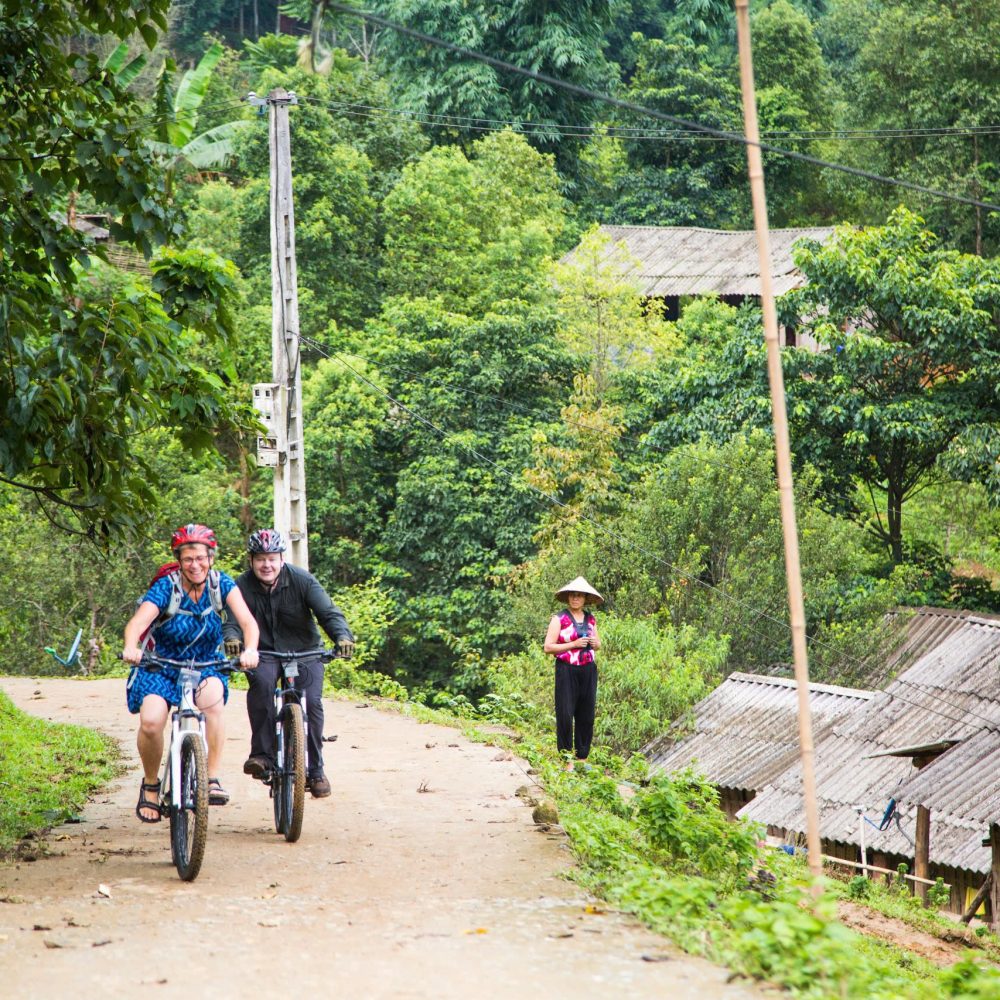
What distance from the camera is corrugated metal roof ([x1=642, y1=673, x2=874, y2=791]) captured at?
20.7m

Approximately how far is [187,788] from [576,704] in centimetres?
485

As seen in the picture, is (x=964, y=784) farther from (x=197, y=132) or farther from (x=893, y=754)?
(x=197, y=132)

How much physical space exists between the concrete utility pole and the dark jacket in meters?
10.3

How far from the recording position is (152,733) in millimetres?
7480

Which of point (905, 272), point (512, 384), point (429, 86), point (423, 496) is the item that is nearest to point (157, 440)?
point (423, 496)

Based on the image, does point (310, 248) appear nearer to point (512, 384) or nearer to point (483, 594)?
point (512, 384)

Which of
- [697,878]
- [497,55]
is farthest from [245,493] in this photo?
[697,878]

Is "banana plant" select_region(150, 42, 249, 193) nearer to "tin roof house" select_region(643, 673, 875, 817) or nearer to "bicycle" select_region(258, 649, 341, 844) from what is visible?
"tin roof house" select_region(643, 673, 875, 817)

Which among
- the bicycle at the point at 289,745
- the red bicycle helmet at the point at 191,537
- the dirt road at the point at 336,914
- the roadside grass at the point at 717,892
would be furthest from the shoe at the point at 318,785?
the red bicycle helmet at the point at 191,537

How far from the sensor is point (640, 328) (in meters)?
34.8

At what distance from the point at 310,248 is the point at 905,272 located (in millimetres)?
15009

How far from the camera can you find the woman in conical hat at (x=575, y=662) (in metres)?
10.8

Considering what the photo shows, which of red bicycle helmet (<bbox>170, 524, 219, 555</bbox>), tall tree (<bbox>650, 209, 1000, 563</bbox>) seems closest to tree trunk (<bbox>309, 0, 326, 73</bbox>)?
red bicycle helmet (<bbox>170, 524, 219, 555</bbox>)

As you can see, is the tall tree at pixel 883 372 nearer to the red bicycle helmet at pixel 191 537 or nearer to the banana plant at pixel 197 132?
the banana plant at pixel 197 132
